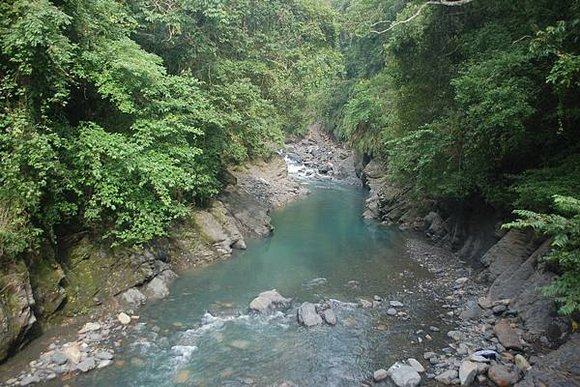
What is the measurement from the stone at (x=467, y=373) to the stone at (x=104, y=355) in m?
6.33

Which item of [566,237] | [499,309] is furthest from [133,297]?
[566,237]

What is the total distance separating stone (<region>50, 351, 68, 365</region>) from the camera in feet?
24.9

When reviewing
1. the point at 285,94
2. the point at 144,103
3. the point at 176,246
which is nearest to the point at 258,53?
the point at 285,94

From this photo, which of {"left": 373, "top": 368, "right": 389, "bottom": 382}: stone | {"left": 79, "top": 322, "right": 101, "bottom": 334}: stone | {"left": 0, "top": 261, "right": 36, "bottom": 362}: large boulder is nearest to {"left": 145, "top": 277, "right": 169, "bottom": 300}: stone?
{"left": 79, "top": 322, "right": 101, "bottom": 334}: stone

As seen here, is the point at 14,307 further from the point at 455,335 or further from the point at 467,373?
the point at 455,335

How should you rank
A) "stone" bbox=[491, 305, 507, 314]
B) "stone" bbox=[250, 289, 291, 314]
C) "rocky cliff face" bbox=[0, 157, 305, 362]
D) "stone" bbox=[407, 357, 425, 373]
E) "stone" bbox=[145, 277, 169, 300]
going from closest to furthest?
"stone" bbox=[407, 357, 425, 373]
"rocky cliff face" bbox=[0, 157, 305, 362]
"stone" bbox=[491, 305, 507, 314]
"stone" bbox=[250, 289, 291, 314]
"stone" bbox=[145, 277, 169, 300]

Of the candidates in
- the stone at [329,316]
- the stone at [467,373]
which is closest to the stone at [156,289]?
the stone at [329,316]

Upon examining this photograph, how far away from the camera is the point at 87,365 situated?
300 inches

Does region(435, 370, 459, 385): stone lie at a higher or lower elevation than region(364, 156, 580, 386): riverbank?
lower

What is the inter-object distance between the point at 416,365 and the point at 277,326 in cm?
313

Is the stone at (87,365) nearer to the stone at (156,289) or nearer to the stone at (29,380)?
the stone at (29,380)

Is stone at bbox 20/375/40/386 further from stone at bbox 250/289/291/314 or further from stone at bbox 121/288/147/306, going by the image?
stone at bbox 250/289/291/314

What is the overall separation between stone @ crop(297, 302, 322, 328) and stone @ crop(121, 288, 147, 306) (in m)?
3.89

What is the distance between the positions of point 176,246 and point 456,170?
8897 mm
